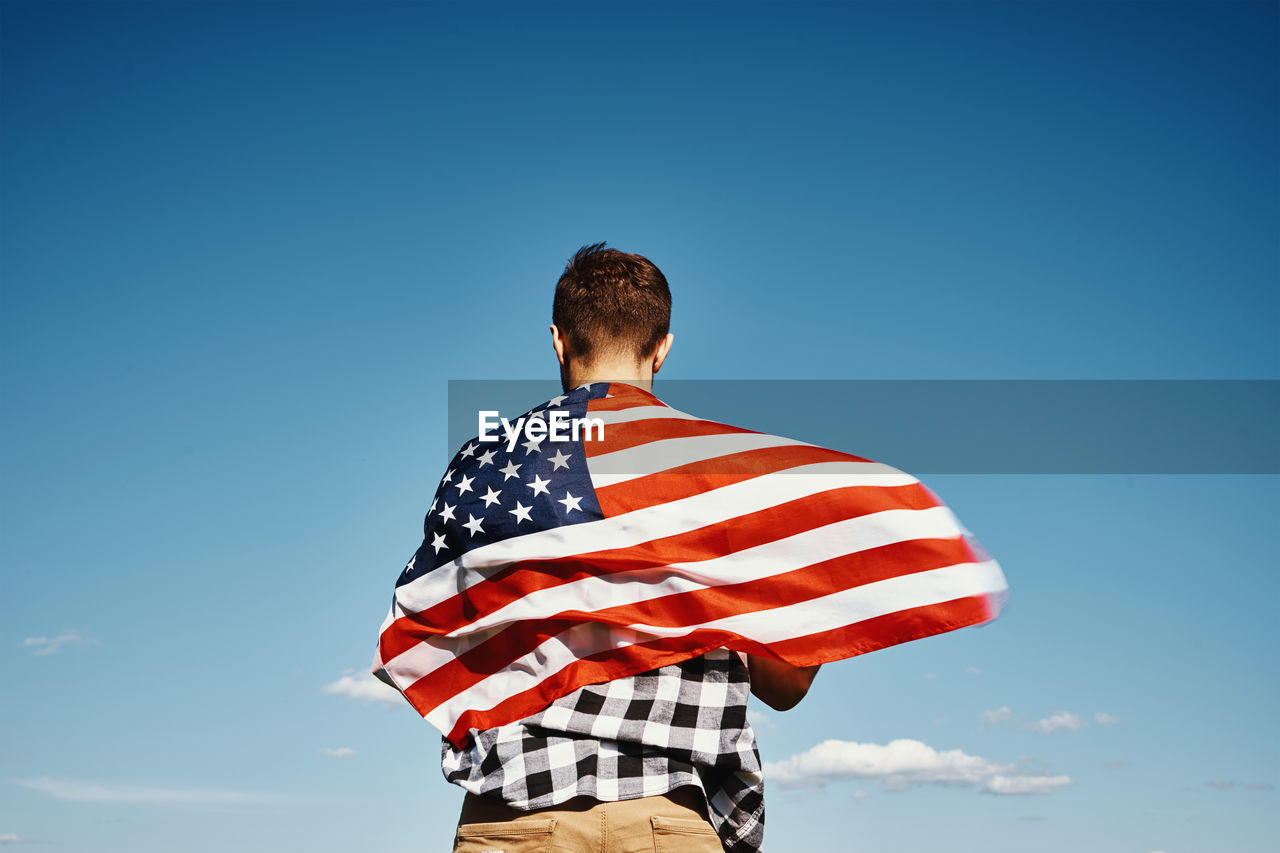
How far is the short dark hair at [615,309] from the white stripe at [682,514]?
2.49 feet

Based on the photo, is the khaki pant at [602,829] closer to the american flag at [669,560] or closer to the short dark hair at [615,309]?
the american flag at [669,560]

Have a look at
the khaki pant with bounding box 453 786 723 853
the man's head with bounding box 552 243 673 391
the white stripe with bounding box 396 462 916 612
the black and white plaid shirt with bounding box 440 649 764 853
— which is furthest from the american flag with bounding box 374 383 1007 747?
the khaki pant with bounding box 453 786 723 853

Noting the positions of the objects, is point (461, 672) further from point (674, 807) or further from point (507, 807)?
point (674, 807)

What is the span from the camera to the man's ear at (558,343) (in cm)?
477

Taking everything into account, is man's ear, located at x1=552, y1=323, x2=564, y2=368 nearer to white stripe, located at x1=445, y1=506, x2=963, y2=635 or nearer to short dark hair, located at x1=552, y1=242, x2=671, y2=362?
short dark hair, located at x1=552, y1=242, x2=671, y2=362

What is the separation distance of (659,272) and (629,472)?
3.36 ft

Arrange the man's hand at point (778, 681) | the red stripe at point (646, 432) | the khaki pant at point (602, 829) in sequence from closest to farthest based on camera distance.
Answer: the khaki pant at point (602, 829) < the man's hand at point (778, 681) < the red stripe at point (646, 432)

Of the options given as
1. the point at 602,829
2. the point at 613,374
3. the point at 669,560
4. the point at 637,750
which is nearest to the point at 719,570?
the point at 669,560

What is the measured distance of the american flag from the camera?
4.13 m

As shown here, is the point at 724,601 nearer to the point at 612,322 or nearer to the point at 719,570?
the point at 719,570

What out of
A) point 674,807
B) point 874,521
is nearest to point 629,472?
point 874,521

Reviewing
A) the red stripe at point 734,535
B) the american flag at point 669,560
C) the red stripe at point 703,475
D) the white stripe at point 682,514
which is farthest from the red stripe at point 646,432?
the red stripe at point 734,535

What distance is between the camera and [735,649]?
13.5 feet

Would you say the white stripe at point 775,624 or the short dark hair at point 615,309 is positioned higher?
the short dark hair at point 615,309
